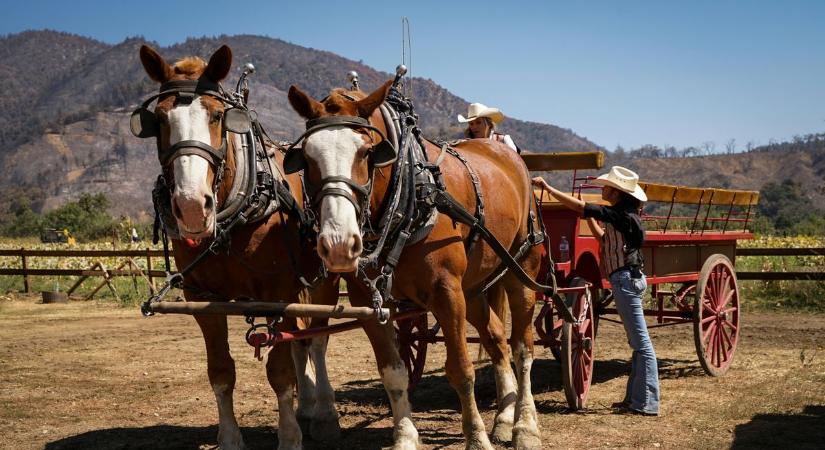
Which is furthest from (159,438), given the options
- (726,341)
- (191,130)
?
(726,341)

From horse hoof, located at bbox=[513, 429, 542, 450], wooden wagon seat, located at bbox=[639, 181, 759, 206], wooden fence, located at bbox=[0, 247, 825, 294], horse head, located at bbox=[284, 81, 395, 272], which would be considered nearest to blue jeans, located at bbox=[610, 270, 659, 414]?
wooden wagon seat, located at bbox=[639, 181, 759, 206]

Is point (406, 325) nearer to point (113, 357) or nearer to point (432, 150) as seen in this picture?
point (432, 150)

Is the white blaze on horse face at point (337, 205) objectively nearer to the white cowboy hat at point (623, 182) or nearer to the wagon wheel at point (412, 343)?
the white cowboy hat at point (623, 182)

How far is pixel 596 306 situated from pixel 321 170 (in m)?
4.87

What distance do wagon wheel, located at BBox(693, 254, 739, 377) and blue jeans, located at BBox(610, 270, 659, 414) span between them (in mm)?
1320

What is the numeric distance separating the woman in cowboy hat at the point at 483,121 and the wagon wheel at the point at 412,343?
5.87 ft

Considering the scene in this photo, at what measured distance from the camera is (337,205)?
3678 mm

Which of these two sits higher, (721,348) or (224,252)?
(224,252)

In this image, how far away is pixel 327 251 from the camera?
141 inches

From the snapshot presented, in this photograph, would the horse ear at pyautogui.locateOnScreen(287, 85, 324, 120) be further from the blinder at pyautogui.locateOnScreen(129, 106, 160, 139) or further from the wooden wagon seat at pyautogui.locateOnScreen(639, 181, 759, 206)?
the wooden wagon seat at pyautogui.locateOnScreen(639, 181, 759, 206)

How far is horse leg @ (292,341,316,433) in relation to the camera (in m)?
6.05

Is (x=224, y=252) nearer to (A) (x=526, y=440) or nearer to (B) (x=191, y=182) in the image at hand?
(B) (x=191, y=182)

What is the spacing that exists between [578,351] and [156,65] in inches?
165

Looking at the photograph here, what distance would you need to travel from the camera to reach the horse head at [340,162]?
143 inches
